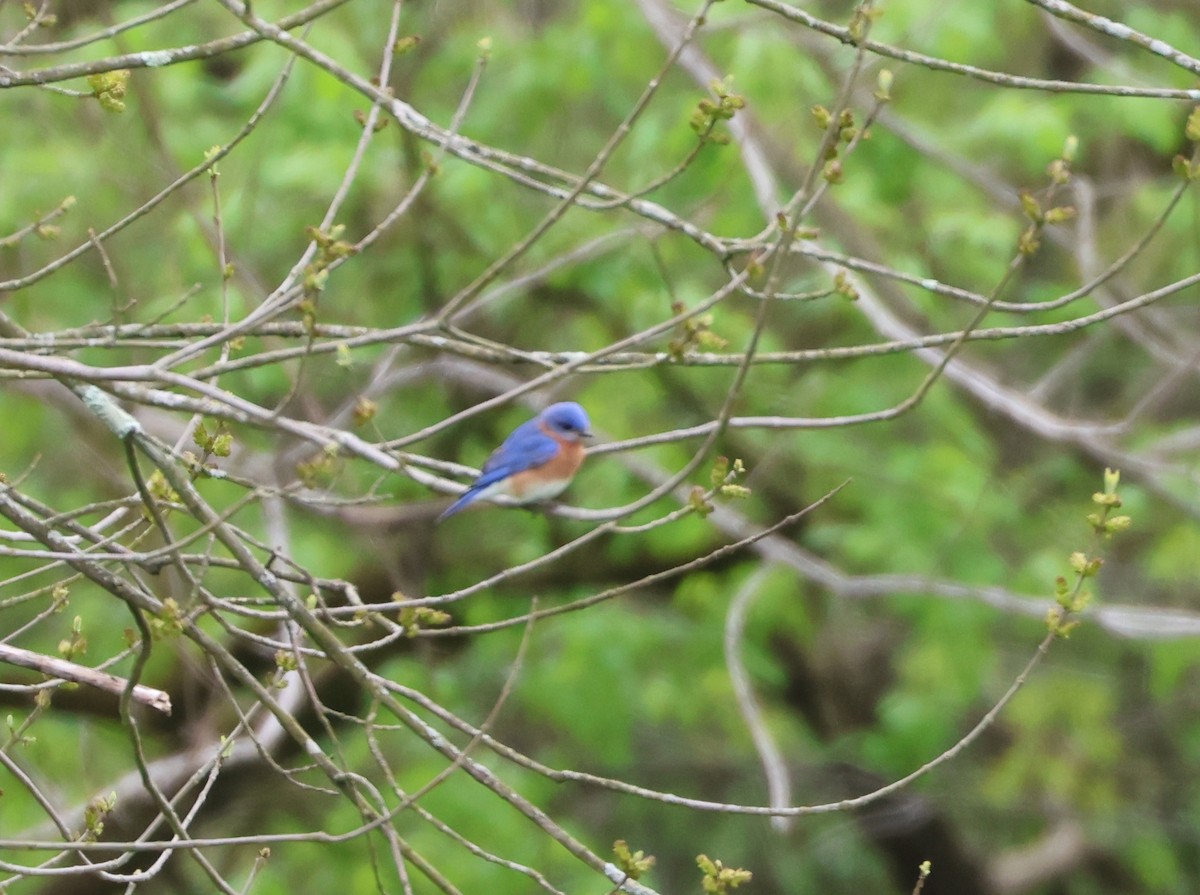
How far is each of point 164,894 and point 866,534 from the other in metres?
3.90

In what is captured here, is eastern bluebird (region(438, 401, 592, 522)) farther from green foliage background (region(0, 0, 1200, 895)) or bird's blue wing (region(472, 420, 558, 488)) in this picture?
green foliage background (region(0, 0, 1200, 895))

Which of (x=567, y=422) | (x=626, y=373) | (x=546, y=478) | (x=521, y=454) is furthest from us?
(x=626, y=373)

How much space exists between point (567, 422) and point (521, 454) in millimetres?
197

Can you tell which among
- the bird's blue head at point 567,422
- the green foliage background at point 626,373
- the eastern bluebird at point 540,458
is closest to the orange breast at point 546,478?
the eastern bluebird at point 540,458

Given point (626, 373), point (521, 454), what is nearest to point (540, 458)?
point (521, 454)

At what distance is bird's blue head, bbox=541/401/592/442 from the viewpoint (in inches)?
184

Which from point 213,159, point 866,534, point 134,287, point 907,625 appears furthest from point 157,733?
point 213,159

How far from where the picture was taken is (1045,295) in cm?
752

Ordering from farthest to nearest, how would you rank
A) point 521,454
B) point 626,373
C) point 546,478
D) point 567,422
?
point 626,373 < point 567,422 < point 521,454 < point 546,478

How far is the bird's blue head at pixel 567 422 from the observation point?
4.68 metres

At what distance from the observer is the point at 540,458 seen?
4562 millimetres

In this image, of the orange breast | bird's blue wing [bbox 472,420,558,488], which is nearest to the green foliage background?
bird's blue wing [bbox 472,420,558,488]

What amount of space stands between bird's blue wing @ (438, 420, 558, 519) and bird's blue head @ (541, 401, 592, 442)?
36 mm

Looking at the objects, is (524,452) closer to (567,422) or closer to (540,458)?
(540,458)
